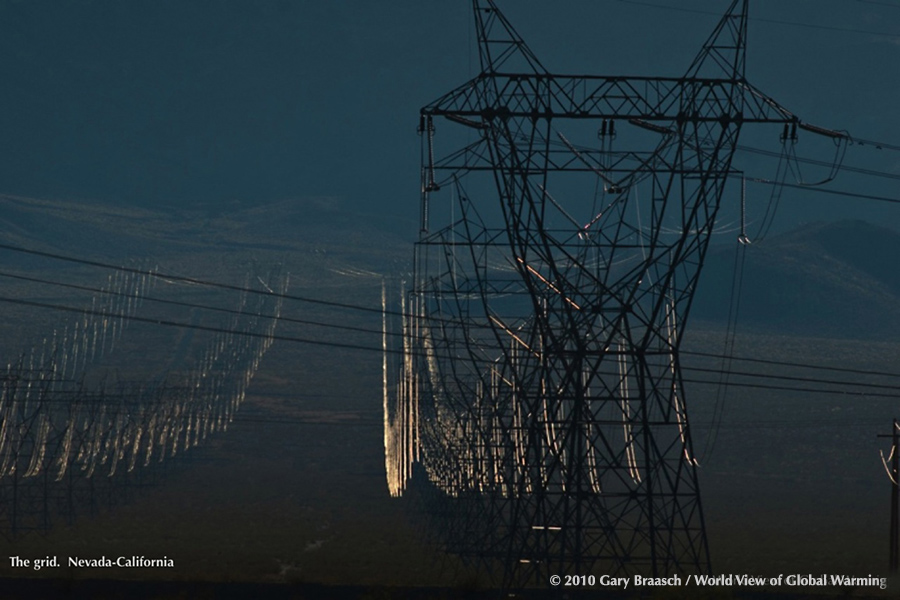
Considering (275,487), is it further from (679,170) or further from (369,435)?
(679,170)

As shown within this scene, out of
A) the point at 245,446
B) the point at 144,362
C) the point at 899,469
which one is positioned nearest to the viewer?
the point at 899,469

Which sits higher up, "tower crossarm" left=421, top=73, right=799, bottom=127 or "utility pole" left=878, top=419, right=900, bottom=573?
"tower crossarm" left=421, top=73, right=799, bottom=127

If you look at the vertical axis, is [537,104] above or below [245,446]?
above

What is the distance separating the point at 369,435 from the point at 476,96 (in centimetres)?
11718

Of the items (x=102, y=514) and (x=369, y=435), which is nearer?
(x=102, y=514)

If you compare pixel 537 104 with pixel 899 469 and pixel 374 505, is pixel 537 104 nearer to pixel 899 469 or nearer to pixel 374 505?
pixel 899 469

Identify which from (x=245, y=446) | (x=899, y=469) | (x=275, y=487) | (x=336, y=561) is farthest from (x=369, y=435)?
(x=899, y=469)

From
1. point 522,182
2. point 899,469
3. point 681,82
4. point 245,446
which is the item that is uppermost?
point 681,82

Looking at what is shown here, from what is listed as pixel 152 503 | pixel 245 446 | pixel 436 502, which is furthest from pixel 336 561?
pixel 245 446

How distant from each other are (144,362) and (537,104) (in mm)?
170335

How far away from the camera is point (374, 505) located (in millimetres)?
100125

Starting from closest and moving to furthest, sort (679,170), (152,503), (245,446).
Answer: (679,170) < (152,503) < (245,446)

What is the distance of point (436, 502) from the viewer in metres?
84.9

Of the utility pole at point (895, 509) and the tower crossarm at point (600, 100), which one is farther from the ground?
the tower crossarm at point (600, 100)
